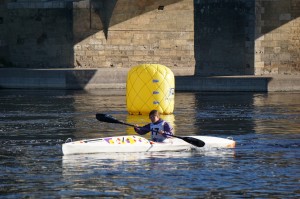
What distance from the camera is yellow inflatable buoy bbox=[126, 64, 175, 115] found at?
29.5 m

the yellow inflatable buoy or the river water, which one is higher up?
the yellow inflatable buoy

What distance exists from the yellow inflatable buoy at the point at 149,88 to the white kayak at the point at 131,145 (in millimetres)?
7405

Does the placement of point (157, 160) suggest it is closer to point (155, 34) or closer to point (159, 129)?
point (159, 129)

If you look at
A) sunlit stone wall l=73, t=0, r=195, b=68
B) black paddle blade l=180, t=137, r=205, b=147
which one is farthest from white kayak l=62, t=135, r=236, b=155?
sunlit stone wall l=73, t=0, r=195, b=68

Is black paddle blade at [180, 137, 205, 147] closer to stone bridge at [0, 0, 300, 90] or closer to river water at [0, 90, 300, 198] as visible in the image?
river water at [0, 90, 300, 198]

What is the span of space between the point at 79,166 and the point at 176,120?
31.2 ft

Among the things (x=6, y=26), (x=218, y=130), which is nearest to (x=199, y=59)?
(x=6, y=26)

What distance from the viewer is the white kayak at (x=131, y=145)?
67.8 ft

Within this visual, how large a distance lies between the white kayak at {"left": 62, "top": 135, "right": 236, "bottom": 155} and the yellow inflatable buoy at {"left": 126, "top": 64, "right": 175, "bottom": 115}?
24.3ft

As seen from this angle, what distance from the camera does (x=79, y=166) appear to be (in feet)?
63.4

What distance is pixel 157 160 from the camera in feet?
66.3

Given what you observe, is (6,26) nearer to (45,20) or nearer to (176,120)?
(45,20)

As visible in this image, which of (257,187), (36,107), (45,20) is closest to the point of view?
(257,187)

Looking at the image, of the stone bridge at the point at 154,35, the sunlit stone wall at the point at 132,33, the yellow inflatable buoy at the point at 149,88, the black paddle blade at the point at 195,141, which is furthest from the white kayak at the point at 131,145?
the sunlit stone wall at the point at 132,33
